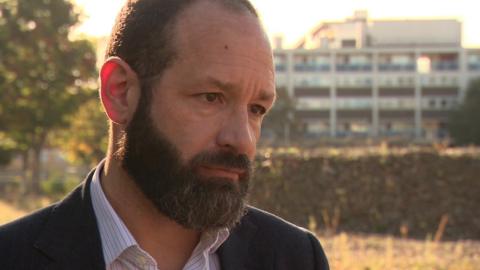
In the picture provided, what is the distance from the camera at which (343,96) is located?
2822 inches

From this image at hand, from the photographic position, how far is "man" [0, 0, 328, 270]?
6.03 ft

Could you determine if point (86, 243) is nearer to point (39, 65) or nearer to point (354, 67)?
point (39, 65)

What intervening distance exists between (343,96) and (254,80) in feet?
232

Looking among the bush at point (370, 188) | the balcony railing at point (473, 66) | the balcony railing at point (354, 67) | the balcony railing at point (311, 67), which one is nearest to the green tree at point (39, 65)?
the bush at point (370, 188)

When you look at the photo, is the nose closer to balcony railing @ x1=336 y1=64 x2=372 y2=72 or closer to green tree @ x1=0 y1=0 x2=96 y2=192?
green tree @ x1=0 y1=0 x2=96 y2=192

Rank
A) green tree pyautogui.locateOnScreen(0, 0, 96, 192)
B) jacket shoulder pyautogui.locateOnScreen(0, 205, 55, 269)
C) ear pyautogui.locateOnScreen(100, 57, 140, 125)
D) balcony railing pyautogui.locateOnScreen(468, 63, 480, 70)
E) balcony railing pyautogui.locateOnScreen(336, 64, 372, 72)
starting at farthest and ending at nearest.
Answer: balcony railing pyautogui.locateOnScreen(468, 63, 480, 70)
balcony railing pyautogui.locateOnScreen(336, 64, 372, 72)
green tree pyautogui.locateOnScreen(0, 0, 96, 192)
ear pyautogui.locateOnScreen(100, 57, 140, 125)
jacket shoulder pyautogui.locateOnScreen(0, 205, 55, 269)

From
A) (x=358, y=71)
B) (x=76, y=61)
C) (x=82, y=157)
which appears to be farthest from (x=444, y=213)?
(x=358, y=71)

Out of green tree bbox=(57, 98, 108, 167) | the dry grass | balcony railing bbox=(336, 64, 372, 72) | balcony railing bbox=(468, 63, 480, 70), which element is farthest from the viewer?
balcony railing bbox=(468, 63, 480, 70)

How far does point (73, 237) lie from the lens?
1.88 meters

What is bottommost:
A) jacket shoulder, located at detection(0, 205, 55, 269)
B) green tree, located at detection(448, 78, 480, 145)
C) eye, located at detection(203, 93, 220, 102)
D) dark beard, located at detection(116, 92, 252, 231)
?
green tree, located at detection(448, 78, 480, 145)

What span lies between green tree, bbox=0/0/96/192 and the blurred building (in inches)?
1902

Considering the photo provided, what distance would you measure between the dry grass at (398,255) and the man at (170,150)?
5727 mm

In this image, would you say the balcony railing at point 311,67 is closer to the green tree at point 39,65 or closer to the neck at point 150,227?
the green tree at point 39,65

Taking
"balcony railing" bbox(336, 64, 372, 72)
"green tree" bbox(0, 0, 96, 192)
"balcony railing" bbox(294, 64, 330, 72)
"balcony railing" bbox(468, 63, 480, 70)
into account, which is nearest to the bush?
"green tree" bbox(0, 0, 96, 192)
